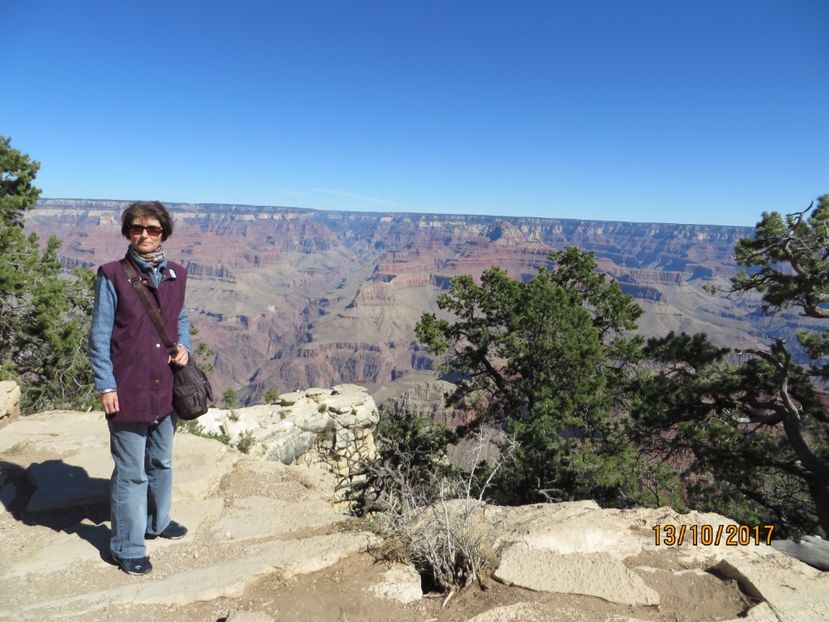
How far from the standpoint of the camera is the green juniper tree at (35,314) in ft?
36.1

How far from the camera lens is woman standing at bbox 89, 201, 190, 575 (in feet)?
10.7

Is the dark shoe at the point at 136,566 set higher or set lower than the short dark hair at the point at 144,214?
lower

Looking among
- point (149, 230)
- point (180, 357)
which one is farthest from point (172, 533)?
point (149, 230)

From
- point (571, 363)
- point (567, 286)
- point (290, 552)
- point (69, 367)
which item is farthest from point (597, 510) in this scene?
point (69, 367)

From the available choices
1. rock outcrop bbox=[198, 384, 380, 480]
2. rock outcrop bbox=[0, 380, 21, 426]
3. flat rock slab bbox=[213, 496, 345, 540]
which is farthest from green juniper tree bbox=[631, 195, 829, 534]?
rock outcrop bbox=[0, 380, 21, 426]

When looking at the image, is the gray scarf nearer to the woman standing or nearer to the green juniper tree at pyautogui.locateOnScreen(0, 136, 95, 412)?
the woman standing

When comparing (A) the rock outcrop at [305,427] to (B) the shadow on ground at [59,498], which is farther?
(A) the rock outcrop at [305,427]

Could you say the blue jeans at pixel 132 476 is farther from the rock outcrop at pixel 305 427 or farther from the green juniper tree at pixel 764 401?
the green juniper tree at pixel 764 401

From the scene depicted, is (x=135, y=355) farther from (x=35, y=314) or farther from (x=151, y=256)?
(x=35, y=314)

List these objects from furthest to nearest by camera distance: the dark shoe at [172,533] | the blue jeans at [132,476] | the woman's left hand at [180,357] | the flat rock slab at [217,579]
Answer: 1. the dark shoe at [172,533]
2. the woman's left hand at [180,357]
3. the blue jeans at [132,476]
4. the flat rock slab at [217,579]

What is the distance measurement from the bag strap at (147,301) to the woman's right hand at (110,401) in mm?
473

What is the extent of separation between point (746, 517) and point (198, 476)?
1375 centimetres

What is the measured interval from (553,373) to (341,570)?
A: 336 inches
